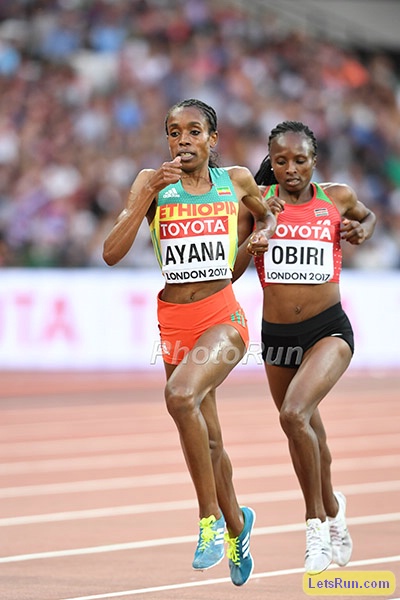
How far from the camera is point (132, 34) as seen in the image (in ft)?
76.1

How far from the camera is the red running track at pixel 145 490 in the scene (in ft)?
23.7

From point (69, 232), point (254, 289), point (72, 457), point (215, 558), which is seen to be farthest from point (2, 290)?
point (215, 558)

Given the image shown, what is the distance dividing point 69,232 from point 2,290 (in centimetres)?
168

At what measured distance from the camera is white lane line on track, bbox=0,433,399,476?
37.9ft

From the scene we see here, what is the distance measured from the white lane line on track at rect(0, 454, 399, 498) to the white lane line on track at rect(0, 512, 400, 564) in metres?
1.99

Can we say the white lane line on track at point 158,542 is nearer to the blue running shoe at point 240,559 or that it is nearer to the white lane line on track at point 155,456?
the blue running shoe at point 240,559

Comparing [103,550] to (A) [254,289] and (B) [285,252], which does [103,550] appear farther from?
(A) [254,289]

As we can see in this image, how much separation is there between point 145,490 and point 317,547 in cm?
377

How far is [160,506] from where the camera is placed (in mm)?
9664

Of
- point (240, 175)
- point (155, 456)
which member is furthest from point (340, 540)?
point (155, 456)

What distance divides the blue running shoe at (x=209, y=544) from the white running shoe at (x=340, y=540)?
1.03 m

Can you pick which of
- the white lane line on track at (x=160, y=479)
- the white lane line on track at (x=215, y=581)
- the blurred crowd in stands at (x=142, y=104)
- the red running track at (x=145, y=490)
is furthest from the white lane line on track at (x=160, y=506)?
the blurred crowd in stands at (x=142, y=104)

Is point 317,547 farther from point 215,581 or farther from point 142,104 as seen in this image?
point 142,104

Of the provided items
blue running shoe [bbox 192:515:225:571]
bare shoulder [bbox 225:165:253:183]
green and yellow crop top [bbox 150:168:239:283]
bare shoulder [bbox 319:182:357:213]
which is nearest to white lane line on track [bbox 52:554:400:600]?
blue running shoe [bbox 192:515:225:571]
